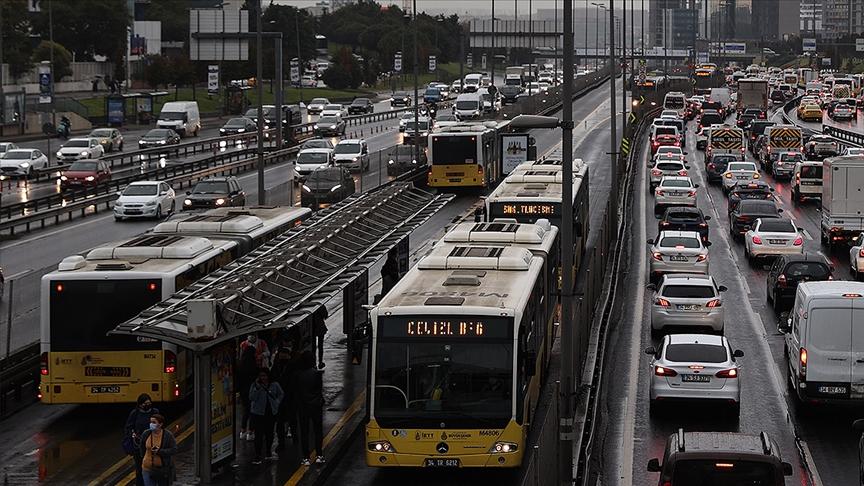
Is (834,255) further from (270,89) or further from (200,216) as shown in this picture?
(270,89)

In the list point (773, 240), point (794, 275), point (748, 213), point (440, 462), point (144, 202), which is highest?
point (144, 202)

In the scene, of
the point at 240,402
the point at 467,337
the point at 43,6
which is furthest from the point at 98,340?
the point at 43,6

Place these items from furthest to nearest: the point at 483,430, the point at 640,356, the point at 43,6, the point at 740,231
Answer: the point at 43,6 < the point at 740,231 < the point at 640,356 < the point at 483,430

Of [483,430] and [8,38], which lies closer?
[483,430]

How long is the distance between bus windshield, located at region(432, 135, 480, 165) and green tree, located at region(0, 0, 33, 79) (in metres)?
65.5

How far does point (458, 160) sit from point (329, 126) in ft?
132

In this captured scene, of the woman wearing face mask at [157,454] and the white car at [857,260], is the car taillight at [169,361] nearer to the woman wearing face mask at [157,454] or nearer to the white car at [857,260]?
the woman wearing face mask at [157,454]

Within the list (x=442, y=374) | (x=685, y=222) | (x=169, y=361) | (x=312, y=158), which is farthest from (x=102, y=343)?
(x=312, y=158)

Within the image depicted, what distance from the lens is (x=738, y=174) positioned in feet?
215

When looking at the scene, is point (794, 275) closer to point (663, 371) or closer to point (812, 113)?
point (663, 371)

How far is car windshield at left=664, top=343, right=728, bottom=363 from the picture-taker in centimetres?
2383

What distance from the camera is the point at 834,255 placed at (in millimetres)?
45375

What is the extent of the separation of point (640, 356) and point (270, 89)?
5025 inches

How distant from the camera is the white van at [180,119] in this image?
10112 cm
